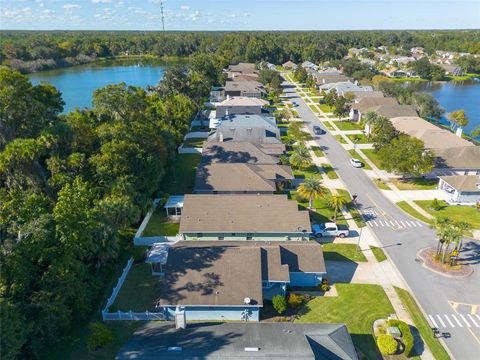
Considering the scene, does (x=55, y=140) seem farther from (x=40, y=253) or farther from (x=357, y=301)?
(x=357, y=301)

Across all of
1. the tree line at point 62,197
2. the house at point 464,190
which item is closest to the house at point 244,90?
the tree line at point 62,197

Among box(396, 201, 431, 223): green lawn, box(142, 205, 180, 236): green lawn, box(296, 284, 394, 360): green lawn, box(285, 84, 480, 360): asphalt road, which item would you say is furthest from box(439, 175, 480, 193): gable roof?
box(142, 205, 180, 236): green lawn

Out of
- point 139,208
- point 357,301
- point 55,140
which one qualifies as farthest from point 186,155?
point 357,301

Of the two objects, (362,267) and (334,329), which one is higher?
(334,329)

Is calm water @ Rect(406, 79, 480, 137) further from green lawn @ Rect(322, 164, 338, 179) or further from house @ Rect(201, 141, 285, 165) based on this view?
house @ Rect(201, 141, 285, 165)

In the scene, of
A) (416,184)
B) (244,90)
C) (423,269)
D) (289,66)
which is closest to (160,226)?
(423,269)

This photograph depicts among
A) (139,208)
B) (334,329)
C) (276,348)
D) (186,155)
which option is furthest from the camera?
(186,155)

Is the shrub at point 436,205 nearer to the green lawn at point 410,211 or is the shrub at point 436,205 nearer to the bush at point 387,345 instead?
the green lawn at point 410,211
